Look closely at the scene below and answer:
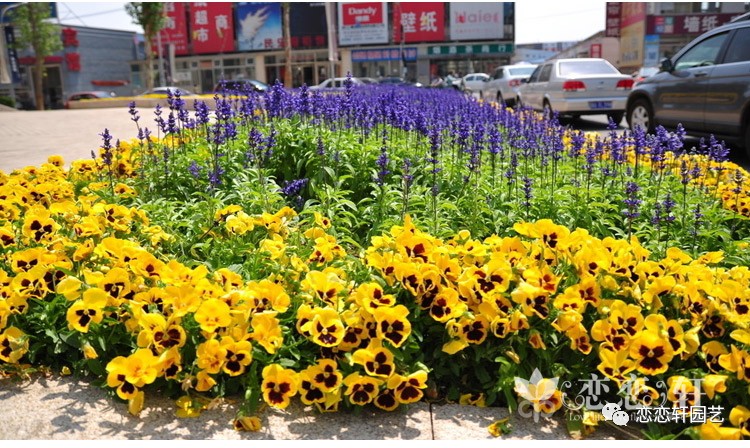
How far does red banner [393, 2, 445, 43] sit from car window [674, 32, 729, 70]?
4259 centimetres

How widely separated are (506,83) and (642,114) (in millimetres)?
10409

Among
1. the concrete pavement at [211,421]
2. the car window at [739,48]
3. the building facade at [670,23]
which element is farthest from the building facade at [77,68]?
the concrete pavement at [211,421]

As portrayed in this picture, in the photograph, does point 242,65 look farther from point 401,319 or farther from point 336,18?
point 401,319

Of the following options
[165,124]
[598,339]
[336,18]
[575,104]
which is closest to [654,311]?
[598,339]

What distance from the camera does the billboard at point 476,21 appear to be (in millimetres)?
49812

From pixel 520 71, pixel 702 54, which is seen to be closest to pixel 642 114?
pixel 702 54

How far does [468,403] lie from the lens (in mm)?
2467

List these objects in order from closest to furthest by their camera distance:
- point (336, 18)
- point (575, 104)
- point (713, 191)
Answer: point (713, 191)
point (575, 104)
point (336, 18)

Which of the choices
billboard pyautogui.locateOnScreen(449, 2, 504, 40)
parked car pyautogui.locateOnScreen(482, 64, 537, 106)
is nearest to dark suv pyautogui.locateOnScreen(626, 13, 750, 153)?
parked car pyautogui.locateOnScreen(482, 64, 537, 106)

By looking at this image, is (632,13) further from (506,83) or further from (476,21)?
(506,83)

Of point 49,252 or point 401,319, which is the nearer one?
point 401,319

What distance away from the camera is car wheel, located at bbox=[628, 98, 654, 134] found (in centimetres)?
1043

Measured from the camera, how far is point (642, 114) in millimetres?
10859

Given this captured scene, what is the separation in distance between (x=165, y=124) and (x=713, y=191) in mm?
4460
